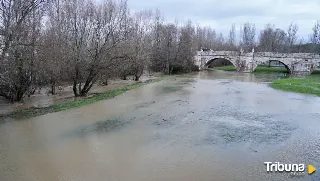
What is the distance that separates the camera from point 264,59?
158 feet

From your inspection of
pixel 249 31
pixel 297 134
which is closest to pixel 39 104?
pixel 297 134

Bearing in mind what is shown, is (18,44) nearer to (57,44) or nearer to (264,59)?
(57,44)

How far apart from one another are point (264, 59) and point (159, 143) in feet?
144

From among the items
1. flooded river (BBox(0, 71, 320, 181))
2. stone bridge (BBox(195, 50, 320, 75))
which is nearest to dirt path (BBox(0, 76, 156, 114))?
flooded river (BBox(0, 71, 320, 181))

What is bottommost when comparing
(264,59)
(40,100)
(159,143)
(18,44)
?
(159,143)

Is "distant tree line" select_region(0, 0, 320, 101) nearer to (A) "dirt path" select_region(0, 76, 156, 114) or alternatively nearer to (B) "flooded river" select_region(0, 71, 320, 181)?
(A) "dirt path" select_region(0, 76, 156, 114)

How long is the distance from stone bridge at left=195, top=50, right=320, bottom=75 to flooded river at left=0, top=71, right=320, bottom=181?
31.4 m

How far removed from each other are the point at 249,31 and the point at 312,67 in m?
49.7

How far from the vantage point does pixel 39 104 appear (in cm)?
1770

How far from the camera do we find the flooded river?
24.5ft

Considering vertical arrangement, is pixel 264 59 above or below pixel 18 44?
below

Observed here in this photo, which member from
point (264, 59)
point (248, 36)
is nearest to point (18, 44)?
point (264, 59)

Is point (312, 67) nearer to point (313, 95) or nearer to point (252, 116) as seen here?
point (313, 95)

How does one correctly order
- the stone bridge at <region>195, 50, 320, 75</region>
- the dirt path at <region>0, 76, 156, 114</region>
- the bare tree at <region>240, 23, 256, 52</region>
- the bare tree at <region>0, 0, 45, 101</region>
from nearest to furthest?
the bare tree at <region>0, 0, 45, 101</region> < the dirt path at <region>0, 76, 156, 114</region> < the stone bridge at <region>195, 50, 320, 75</region> < the bare tree at <region>240, 23, 256, 52</region>
